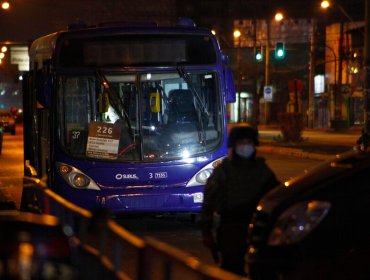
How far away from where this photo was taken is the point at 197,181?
41.9 feet

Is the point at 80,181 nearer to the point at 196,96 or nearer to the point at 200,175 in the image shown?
the point at 200,175

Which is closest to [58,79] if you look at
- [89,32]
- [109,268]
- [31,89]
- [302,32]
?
[89,32]

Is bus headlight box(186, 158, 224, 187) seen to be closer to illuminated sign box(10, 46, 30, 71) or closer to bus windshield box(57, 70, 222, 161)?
bus windshield box(57, 70, 222, 161)

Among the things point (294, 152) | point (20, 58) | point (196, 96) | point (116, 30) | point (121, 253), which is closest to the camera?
point (121, 253)

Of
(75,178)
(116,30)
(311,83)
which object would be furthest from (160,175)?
(311,83)

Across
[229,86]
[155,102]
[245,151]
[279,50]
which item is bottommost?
[245,151]

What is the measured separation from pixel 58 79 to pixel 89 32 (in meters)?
0.87

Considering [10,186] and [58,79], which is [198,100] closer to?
[58,79]

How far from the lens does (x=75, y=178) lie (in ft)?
41.1

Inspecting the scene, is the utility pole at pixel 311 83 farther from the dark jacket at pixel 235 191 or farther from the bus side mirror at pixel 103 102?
the dark jacket at pixel 235 191

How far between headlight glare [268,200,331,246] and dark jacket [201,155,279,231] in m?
0.83

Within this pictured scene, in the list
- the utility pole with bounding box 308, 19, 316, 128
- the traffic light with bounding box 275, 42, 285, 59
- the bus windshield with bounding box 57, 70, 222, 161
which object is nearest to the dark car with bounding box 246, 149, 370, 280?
the bus windshield with bounding box 57, 70, 222, 161

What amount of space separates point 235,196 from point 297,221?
1032mm

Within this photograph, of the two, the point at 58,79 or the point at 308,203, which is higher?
the point at 58,79
